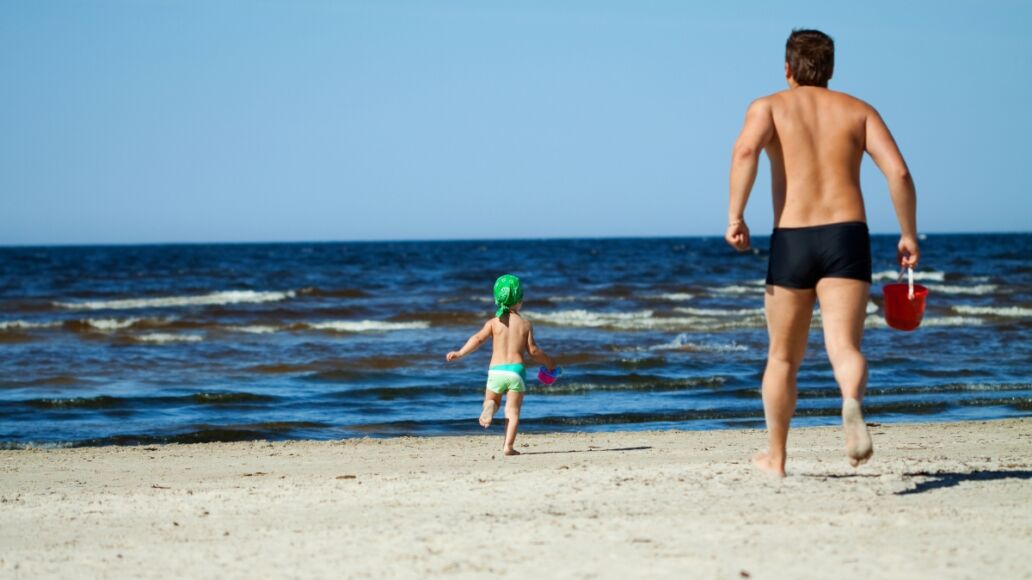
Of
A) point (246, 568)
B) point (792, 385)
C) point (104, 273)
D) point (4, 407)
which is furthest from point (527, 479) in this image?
point (104, 273)

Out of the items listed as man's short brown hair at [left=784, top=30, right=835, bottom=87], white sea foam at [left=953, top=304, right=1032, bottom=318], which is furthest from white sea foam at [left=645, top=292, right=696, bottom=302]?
man's short brown hair at [left=784, top=30, right=835, bottom=87]

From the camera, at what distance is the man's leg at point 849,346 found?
4379mm

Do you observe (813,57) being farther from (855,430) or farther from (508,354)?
(508,354)

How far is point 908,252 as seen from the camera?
179 inches

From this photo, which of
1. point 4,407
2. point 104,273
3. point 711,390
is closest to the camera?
point 4,407

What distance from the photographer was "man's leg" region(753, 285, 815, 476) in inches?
180

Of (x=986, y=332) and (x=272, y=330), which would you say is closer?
(x=986, y=332)

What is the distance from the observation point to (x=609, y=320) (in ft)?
68.3

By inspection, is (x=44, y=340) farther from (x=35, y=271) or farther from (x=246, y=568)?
(x=35, y=271)

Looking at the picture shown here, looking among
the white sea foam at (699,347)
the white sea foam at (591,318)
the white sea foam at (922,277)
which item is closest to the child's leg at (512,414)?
the white sea foam at (699,347)

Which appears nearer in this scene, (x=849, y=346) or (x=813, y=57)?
(x=849, y=346)

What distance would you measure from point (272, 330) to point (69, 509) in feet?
45.9

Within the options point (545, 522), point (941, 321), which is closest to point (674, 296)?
point (941, 321)

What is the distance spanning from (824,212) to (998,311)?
18596 mm
